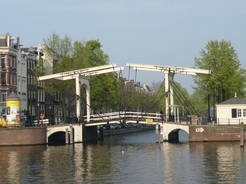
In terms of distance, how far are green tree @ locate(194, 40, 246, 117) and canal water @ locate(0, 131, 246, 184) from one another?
61.0ft

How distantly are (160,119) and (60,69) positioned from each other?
57.1ft

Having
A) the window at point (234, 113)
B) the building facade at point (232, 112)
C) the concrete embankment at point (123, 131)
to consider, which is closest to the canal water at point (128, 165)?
the building facade at point (232, 112)

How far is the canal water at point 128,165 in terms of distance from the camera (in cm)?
2603

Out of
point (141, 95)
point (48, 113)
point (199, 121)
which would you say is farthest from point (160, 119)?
point (141, 95)

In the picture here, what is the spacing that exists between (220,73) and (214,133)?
47.7 feet

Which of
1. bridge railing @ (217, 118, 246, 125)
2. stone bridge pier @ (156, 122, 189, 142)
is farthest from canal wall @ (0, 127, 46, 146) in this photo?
bridge railing @ (217, 118, 246, 125)

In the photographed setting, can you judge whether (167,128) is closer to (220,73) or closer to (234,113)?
(234,113)

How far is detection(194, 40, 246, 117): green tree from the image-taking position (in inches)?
2384

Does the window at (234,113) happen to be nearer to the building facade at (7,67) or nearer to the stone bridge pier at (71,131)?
the stone bridge pier at (71,131)

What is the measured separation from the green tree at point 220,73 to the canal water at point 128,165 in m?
18.6

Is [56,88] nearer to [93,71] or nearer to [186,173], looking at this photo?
[93,71]

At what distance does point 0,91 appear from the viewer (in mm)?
64812

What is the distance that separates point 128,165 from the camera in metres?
31.3

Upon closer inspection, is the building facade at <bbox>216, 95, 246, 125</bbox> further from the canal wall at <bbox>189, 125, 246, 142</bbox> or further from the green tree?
the green tree
